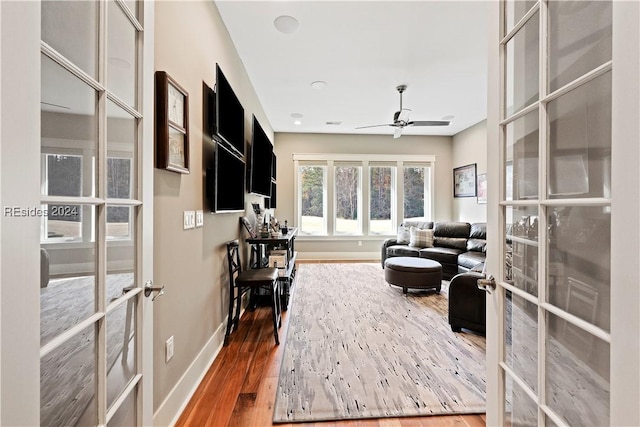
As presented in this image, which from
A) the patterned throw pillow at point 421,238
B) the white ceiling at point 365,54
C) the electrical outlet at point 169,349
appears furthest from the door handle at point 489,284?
the patterned throw pillow at point 421,238

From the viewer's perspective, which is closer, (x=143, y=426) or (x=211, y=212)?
(x=143, y=426)

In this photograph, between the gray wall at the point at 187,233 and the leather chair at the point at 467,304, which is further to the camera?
the leather chair at the point at 467,304

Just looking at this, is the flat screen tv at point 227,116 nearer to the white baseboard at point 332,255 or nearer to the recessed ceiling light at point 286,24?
the recessed ceiling light at point 286,24

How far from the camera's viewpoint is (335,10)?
224cm

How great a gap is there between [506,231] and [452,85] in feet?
11.0

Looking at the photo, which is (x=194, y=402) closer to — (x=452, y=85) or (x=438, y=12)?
(x=438, y=12)

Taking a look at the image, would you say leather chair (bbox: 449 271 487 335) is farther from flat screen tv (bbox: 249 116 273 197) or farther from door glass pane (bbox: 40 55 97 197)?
door glass pane (bbox: 40 55 97 197)

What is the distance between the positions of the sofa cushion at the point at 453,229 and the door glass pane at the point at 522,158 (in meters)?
4.33

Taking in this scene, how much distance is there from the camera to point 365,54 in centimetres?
289

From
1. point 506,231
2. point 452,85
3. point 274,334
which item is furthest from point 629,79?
point 452,85

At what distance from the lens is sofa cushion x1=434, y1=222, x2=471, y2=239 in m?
4.91

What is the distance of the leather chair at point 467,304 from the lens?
245 centimetres

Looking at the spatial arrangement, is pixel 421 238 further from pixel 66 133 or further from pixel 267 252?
pixel 66 133

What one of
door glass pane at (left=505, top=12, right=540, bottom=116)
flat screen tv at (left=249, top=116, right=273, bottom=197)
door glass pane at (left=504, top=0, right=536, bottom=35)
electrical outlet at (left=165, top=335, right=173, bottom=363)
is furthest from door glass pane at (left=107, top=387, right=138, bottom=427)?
flat screen tv at (left=249, top=116, right=273, bottom=197)
